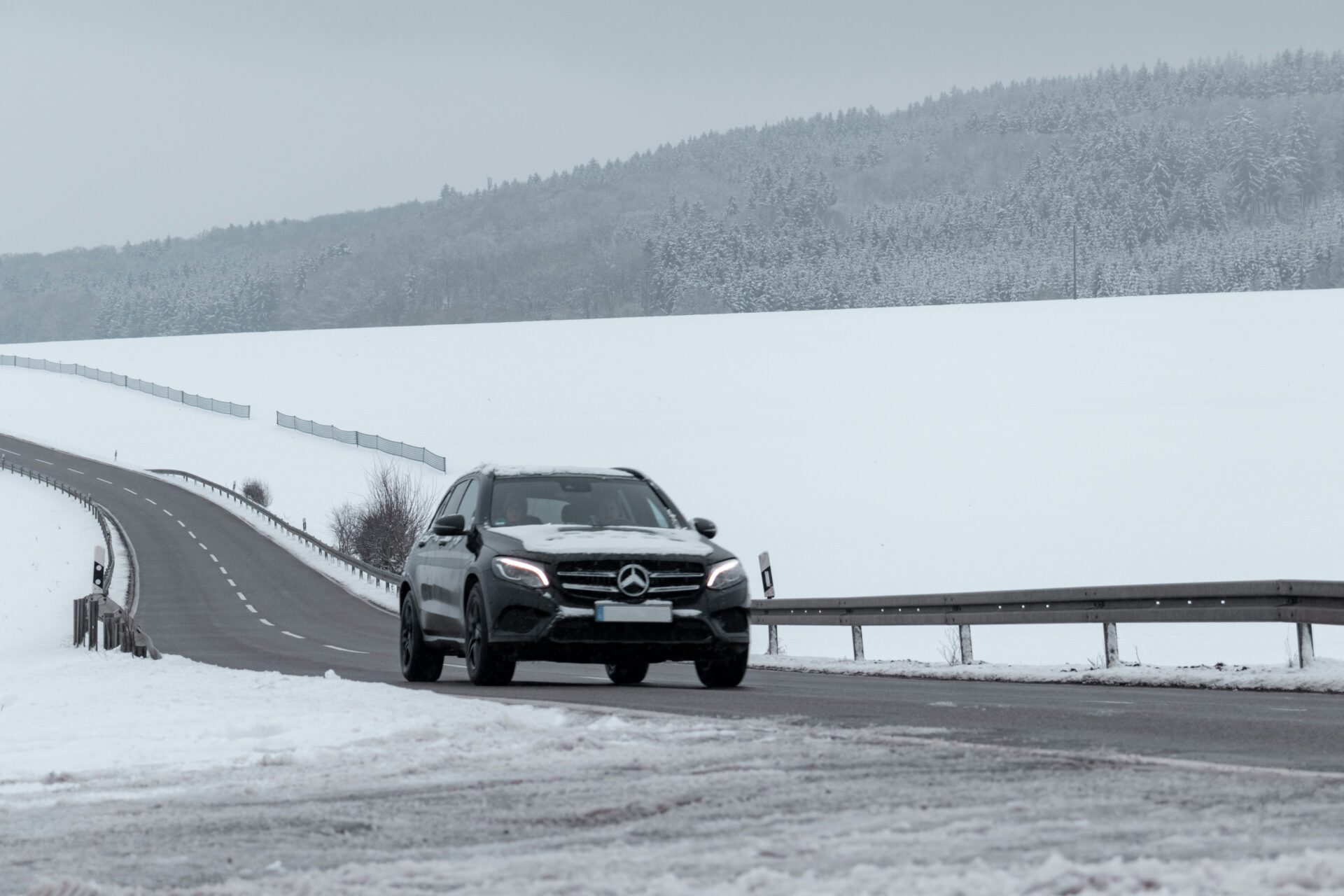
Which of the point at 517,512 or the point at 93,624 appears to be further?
the point at 93,624

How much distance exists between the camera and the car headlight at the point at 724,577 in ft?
44.4

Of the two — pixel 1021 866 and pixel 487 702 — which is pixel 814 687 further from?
pixel 1021 866

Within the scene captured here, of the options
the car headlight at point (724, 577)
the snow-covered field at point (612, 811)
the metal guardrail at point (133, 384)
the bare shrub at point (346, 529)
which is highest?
the metal guardrail at point (133, 384)

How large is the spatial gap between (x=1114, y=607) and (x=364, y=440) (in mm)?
66311

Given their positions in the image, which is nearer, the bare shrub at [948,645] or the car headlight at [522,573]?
the car headlight at [522,573]

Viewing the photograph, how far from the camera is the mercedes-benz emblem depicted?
13.3 m

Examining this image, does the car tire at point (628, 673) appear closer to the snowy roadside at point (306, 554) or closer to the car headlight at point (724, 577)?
the car headlight at point (724, 577)

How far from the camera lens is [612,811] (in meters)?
6.49

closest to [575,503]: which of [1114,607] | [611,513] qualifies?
[611,513]

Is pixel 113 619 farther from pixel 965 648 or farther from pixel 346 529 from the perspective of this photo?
pixel 346 529

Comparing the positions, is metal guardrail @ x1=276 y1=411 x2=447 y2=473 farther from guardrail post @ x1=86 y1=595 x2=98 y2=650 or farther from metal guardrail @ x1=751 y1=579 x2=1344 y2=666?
→ metal guardrail @ x1=751 y1=579 x2=1344 y2=666

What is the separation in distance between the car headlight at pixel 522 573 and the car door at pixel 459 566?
0.58 m

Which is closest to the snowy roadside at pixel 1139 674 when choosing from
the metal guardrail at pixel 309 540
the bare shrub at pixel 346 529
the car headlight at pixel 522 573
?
the car headlight at pixel 522 573

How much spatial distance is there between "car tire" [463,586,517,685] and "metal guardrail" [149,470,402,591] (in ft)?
95.2
